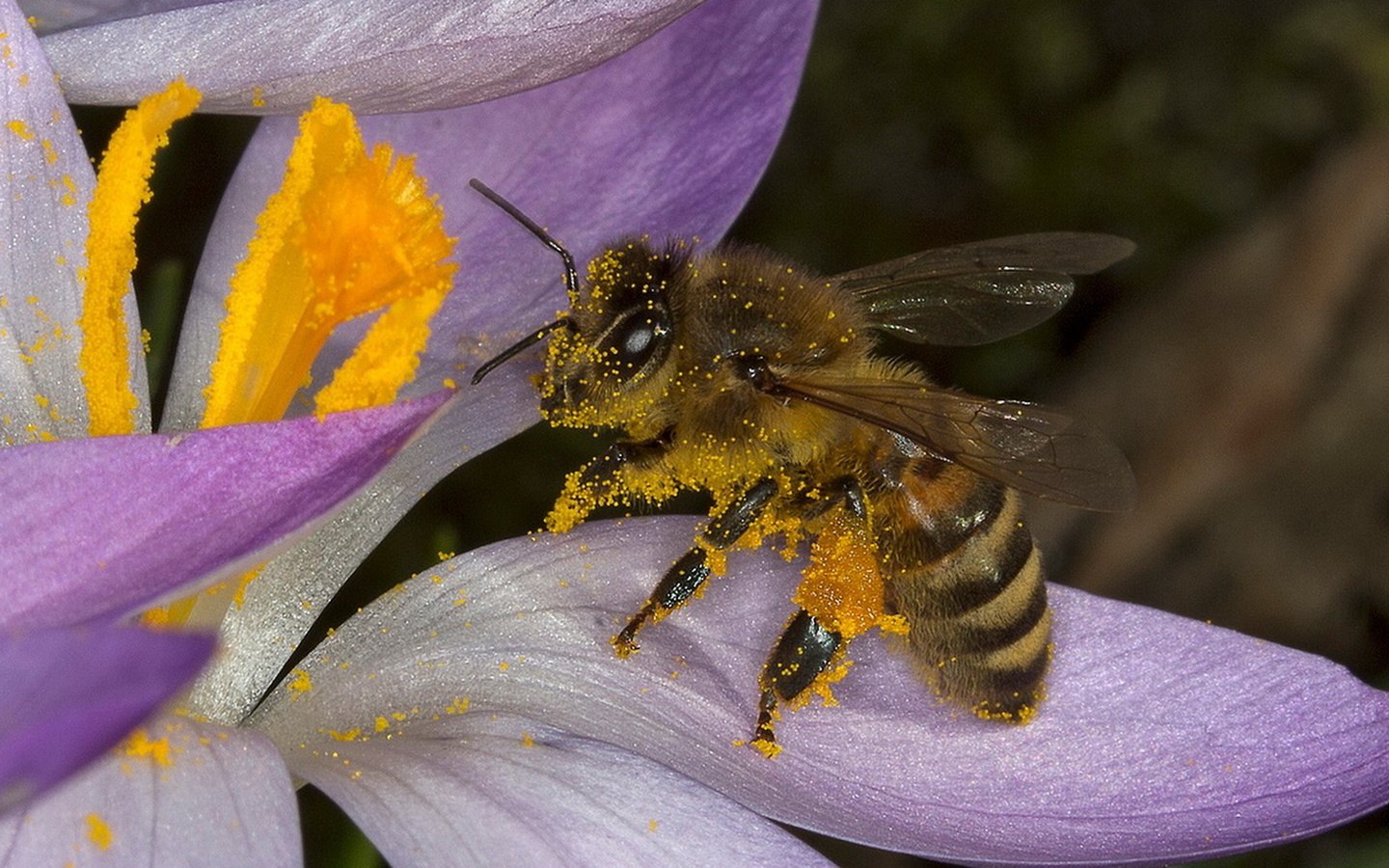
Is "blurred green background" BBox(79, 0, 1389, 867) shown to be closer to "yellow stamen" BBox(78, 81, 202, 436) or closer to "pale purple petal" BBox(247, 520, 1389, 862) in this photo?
"pale purple petal" BBox(247, 520, 1389, 862)

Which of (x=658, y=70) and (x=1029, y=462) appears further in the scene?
(x=658, y=70)

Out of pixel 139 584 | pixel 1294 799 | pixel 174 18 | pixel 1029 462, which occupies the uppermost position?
pixel 174 18

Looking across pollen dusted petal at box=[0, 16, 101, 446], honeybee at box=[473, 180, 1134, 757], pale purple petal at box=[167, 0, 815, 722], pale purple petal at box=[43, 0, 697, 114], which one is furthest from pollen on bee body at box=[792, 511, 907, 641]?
pollen dusted petal at box=[0, 16, 101, 446]

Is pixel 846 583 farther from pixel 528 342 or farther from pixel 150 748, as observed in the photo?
pixel 150 748

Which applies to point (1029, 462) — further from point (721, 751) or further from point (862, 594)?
point (721, 751)

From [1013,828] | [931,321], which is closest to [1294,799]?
[1013,828]

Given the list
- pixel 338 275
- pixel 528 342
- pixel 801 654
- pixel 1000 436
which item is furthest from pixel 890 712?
pixel 338 275

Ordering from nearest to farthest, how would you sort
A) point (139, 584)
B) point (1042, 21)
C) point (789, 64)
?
point (139, 584) → point (789, 64) → point (1042, 21)
